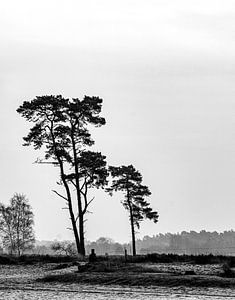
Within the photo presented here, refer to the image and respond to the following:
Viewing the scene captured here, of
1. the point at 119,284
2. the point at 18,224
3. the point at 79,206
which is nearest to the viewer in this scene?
the point at 119,284

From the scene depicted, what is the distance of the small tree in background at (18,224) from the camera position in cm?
9138

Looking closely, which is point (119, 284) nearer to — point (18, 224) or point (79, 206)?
point (79, 206)

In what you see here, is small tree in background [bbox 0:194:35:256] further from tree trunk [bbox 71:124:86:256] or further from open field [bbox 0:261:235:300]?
open field [bbox 0:261:235:300]

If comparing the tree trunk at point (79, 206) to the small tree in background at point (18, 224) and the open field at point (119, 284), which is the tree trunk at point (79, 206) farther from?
the small tree in background at point (18, 224)

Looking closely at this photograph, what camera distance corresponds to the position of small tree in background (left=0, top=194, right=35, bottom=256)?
9138cm

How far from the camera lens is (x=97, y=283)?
88.8 feet

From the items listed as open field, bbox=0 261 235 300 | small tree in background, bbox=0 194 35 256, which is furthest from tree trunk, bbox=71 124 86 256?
small tree in background, bbox=0 194 35 256

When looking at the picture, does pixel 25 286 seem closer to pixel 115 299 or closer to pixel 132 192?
pixel 115 299

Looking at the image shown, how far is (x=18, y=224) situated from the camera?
300 ft

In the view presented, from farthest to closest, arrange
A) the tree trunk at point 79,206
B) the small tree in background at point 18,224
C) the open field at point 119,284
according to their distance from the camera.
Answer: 1. the small tree in background at point 18,224
2. the tree trunk at point 79,206
3. the open field at point 119,284

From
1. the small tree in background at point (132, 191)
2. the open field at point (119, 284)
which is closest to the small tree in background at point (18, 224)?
the small tree in background at point (132, 191)

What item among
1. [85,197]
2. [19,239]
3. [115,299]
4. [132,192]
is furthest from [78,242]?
[19,239]

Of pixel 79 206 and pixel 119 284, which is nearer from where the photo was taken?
pixel 119 284

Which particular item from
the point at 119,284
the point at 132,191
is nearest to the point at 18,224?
the point at 132,191
